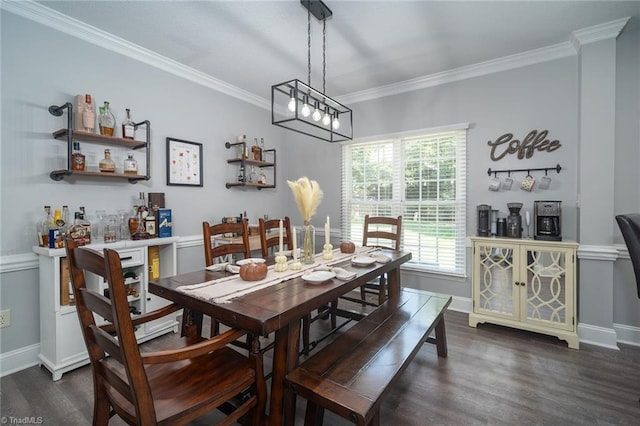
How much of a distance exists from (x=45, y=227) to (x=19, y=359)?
1025 mm

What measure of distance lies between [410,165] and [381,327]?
237cm

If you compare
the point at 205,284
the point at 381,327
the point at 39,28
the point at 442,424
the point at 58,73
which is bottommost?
the point at 442,424

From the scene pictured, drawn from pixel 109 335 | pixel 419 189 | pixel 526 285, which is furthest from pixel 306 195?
pixel 526 285

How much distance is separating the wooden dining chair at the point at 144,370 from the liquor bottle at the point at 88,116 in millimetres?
1774

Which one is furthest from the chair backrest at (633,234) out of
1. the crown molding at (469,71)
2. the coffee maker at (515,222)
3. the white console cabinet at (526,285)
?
the crown molding at (469,71)

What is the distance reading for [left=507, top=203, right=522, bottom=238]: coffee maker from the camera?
9.46ft

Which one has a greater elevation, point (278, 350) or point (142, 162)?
point (142, 162)

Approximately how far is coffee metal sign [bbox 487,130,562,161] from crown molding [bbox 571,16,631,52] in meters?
0.82

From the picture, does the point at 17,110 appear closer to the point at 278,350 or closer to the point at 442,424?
the point at 278,350

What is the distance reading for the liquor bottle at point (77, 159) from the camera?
234 centimetres

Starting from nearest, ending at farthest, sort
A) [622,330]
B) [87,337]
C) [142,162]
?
[87,337], [622,330], [142,162]

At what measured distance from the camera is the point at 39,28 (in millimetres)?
2293

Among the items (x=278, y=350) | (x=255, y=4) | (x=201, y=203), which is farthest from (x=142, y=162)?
(x=278, y=350)

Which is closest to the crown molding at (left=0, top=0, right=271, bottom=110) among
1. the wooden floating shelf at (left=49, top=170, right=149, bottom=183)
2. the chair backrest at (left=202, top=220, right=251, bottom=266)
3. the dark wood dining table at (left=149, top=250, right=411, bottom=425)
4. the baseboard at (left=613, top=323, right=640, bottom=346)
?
the wooden floating shelf at (left=49, top=170, right=149, bottom=183)
